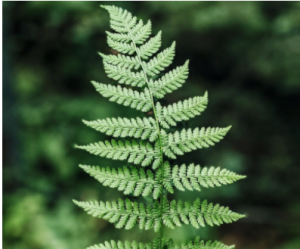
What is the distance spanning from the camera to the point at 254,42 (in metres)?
4.29

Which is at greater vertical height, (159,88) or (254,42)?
(254,42)

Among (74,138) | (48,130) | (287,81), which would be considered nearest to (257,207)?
(287,81)

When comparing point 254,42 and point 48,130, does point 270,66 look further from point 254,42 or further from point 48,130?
point 48,130

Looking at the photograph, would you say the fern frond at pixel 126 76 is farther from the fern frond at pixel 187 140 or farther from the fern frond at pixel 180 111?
the fern frond at pixel 187 140

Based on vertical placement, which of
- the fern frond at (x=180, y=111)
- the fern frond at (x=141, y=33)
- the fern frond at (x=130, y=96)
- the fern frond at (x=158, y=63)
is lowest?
the fern frond at (x=180, y=111)

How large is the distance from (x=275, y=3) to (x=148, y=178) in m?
3.71

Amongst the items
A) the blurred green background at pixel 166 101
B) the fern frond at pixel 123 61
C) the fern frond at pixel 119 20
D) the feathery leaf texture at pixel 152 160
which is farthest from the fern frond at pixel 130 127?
the blurred green background at pixel 166 101

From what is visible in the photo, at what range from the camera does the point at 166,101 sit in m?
4.18

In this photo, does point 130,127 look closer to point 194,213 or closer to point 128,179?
point 128,179

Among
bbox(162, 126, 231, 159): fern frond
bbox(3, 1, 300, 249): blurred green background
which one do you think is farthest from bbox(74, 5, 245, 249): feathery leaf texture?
bbox(3, 1, 300, 249): blurred green background

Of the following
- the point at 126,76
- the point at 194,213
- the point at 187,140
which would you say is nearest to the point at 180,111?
the point at 187,140

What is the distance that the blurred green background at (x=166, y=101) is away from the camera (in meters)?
3.91

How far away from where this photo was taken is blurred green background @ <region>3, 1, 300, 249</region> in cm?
391

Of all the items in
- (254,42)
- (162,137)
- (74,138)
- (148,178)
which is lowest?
(148,178)
